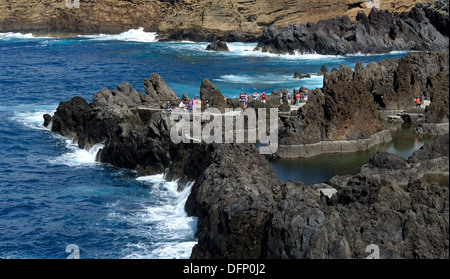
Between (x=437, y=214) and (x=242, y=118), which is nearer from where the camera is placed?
(x=437, y=214)

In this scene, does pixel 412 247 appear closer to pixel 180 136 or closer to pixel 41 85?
pixel 180 136

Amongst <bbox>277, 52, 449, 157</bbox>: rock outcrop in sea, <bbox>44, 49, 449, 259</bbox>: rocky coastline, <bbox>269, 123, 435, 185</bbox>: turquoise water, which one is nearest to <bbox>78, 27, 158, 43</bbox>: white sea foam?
<bbox>44, 49, 449, 259</bbox>: rocky coastline

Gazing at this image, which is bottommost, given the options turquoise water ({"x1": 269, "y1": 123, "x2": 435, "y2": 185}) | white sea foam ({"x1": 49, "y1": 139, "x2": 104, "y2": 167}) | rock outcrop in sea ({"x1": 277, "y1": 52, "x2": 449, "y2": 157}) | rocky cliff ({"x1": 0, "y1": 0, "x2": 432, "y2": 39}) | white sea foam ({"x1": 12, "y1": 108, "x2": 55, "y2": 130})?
white sea foam ({"x1": 49, "y1": 139, "x2": 104, "y2": 167})

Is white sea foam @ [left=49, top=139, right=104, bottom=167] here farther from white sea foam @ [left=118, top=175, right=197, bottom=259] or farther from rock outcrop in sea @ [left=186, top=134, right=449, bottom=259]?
rock outcrop in sea @ [left=186, top=134, right=449, bottom=259]

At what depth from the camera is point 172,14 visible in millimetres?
156000

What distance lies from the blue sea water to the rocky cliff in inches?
1477

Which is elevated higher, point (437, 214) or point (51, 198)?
point (437, 214)

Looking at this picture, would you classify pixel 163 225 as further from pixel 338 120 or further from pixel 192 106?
pixel 192 106

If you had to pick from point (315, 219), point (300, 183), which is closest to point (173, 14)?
point (300, 183)

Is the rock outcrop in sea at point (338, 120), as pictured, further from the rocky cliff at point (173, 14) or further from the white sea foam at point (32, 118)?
the rocky cliff at point (173, 14)

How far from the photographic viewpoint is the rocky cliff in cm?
14138

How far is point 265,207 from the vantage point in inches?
882

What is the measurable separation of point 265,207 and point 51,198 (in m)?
19.8

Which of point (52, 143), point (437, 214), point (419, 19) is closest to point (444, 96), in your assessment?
point (437, 214)
